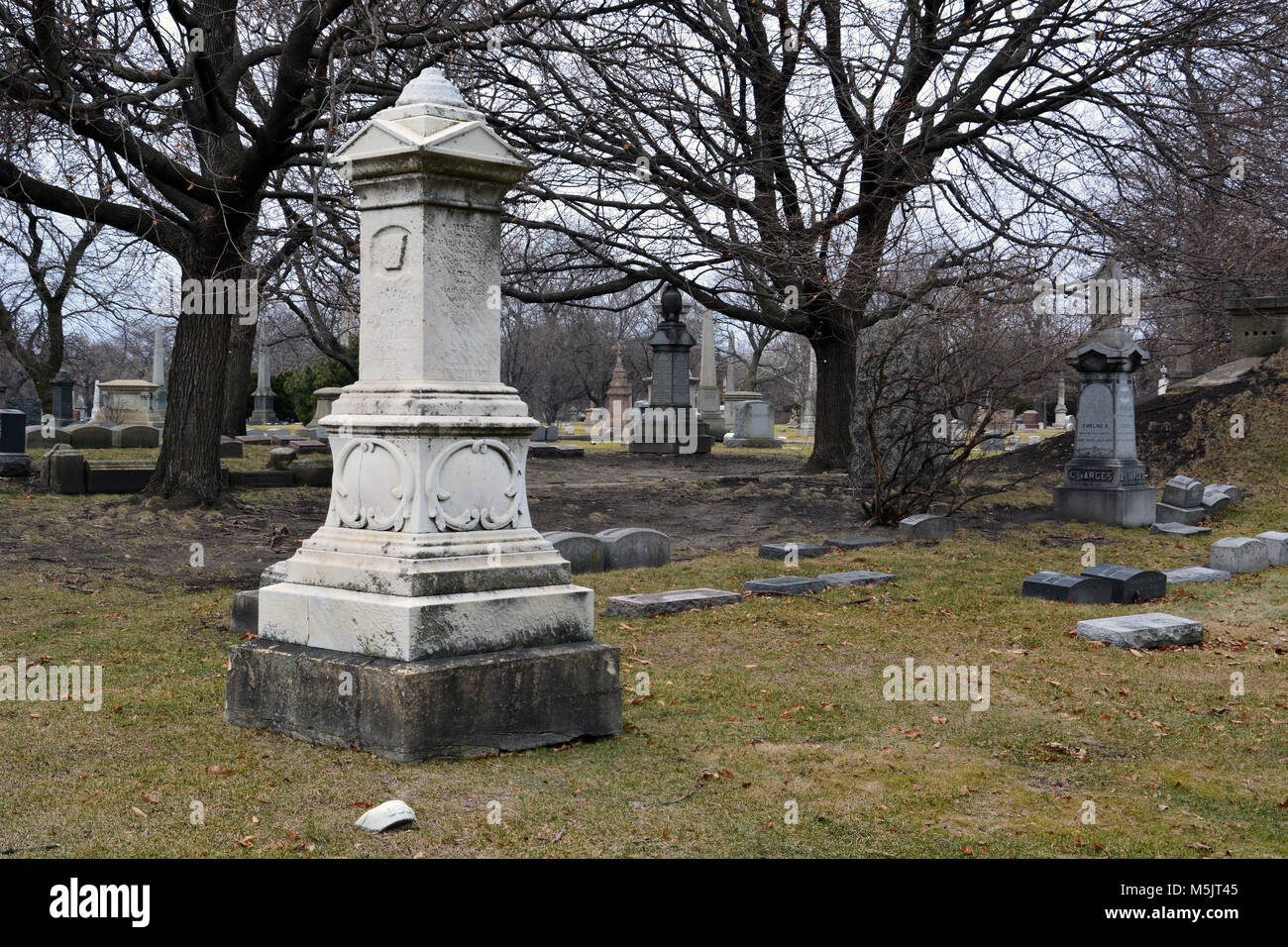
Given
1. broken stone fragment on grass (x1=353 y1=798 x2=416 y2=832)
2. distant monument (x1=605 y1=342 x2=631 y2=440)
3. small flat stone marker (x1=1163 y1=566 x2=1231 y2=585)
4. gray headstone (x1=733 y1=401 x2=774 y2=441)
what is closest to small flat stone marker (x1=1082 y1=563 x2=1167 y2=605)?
small flat stone marker (x1=1163 y1=566 x2=1231 y2=585)

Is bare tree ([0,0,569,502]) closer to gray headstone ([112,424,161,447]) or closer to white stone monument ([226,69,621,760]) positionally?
white stone monument ([226,69,621,760])

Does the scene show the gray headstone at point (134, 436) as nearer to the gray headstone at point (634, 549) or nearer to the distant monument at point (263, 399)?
the gray headstone at point (634, 549)

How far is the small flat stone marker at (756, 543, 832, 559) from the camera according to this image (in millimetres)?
12438

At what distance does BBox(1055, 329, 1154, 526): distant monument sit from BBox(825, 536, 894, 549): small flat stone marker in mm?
4304

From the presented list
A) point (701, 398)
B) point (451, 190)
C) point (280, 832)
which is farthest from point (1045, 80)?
point (701, 398)

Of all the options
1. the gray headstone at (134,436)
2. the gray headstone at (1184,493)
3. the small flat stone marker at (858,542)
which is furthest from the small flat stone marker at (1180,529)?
the gray headstone at (134,436)

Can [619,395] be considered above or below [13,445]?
above

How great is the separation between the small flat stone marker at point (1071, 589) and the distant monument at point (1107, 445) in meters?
6.31

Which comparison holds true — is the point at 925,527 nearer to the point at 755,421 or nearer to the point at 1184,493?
the point at 1184,493

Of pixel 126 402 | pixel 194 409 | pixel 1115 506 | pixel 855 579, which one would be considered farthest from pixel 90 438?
pixel 1115 506

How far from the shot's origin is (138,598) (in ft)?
31.6

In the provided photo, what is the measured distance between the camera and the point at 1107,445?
16578 mm

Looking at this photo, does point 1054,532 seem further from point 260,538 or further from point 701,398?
point 701,398

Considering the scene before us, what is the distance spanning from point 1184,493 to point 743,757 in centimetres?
1299
